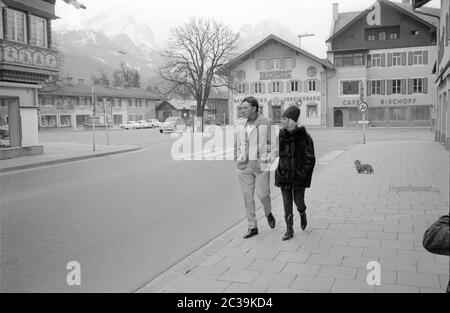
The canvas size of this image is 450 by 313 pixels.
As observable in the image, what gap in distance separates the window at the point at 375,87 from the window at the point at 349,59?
8.74 ft

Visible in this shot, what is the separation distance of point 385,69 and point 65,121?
44323 mm

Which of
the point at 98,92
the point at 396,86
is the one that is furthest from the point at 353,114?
the point at 98,92

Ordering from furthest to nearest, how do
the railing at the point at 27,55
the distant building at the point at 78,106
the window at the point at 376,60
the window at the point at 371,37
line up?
the distant building at the point at 78,106 → the window at the point at 371,37 → the window at the point at 376,60 → the railing at the point at 27,55

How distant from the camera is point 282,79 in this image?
6047 centimetres

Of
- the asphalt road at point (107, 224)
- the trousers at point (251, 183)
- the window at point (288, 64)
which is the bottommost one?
the asphalt road at point (107, 224)

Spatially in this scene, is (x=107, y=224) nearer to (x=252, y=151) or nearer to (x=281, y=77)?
(x=252, y=151)

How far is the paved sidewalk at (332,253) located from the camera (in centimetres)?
452

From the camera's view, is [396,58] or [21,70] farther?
[396,58]

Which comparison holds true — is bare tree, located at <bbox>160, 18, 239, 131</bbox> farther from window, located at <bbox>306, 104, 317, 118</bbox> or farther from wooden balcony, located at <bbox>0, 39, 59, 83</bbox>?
wooden balcony, located at <bbox>0, 39, 59, 83</bbox>

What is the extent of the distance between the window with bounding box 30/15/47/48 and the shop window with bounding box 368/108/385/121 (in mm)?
42658

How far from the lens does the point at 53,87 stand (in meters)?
69.4

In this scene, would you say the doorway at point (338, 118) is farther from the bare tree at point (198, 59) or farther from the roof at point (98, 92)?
the roof at point (98, 92)

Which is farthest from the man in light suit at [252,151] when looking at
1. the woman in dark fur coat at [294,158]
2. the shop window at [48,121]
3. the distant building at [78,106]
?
the shop window at [48,121]

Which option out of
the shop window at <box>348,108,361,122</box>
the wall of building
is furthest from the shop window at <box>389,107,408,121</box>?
the wall of building
